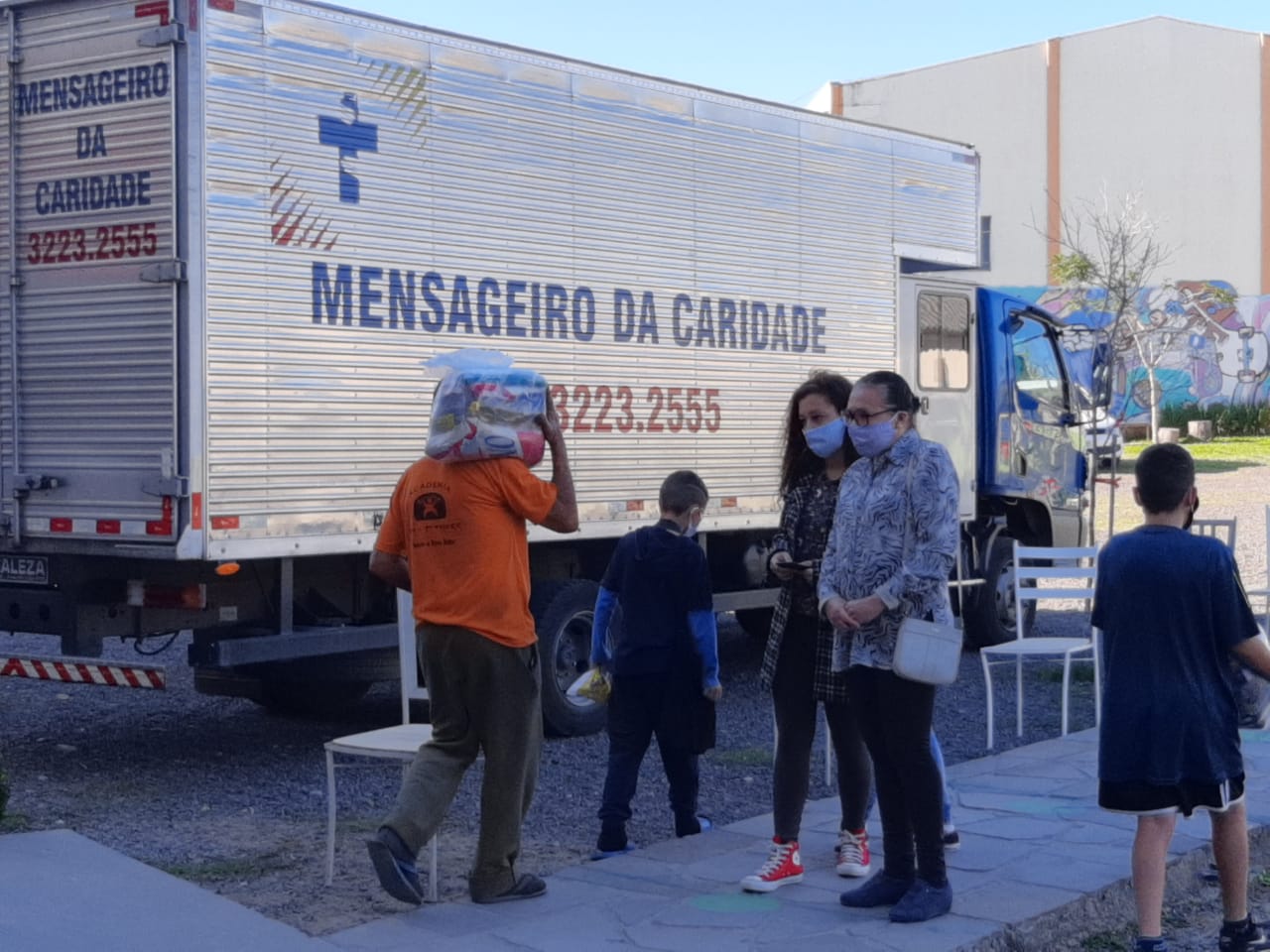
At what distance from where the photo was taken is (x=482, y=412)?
533 cm

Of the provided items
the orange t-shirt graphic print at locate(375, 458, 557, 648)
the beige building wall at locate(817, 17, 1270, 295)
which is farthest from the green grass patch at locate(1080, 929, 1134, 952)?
the beige building wall at locate(817, 17, 1270, 295)

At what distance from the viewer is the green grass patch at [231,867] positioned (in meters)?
5.99

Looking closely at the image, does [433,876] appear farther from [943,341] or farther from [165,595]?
[943,341]

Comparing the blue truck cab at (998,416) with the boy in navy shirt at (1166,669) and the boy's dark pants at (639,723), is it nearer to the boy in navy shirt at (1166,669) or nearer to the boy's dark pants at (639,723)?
the boy's dark pants at (639,723)

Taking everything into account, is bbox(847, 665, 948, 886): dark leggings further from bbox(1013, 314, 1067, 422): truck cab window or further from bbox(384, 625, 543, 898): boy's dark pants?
bbox(1013, 314, 1067, 422): truck cab window

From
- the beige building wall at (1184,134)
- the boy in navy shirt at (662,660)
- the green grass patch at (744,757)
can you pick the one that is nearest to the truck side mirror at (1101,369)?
the green grass patch at (744,757)

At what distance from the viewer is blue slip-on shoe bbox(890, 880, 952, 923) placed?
509 centimetres

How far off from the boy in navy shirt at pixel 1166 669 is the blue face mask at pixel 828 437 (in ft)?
3.36

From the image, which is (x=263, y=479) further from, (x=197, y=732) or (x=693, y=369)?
(x=693, y=369)

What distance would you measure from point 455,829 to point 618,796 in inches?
38.5

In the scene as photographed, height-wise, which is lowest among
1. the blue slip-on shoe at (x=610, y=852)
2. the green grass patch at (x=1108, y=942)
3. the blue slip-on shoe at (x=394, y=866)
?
the green grass patch at (x=1108, y=942)

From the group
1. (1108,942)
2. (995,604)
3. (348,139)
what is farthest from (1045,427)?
(1108,942)

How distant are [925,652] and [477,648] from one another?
1411mm

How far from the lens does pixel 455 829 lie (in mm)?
6887
